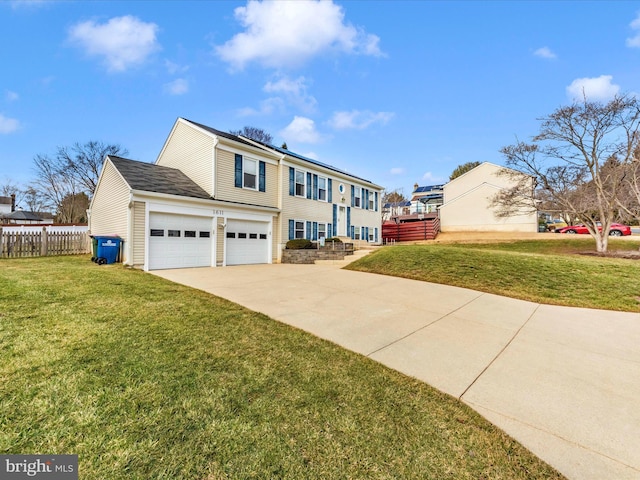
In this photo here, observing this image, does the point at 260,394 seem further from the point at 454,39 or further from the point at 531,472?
the point at 454,39

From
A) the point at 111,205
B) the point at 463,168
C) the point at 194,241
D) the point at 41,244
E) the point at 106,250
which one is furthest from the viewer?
the point at 463,168

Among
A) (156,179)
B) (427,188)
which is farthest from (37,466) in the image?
(427,188)

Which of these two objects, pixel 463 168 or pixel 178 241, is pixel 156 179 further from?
pixel 463 168

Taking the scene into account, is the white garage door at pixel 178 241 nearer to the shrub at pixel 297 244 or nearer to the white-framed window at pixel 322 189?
the shrub at pixel 297 244

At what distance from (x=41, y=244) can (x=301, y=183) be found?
487 inches

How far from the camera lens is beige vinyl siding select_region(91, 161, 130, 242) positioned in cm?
1075

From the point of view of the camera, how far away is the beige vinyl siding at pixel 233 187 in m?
12.7

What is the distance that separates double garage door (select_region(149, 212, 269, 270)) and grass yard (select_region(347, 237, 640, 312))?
5.25 meters

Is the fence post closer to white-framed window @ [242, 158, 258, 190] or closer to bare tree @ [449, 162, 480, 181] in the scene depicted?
white-framed window @ [242, 158, 258, 190]

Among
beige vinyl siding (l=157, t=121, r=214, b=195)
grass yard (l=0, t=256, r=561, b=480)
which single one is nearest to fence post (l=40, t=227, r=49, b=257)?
beige vinyl siding (l=157, t=121, r=214, b=195)

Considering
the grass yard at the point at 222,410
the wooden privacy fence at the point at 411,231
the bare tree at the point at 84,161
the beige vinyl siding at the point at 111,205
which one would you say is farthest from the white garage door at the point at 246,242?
the bare tree at the point at 84,161

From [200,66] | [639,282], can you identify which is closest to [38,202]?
[200,66]

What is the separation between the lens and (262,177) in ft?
47.5

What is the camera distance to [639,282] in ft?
26.0
